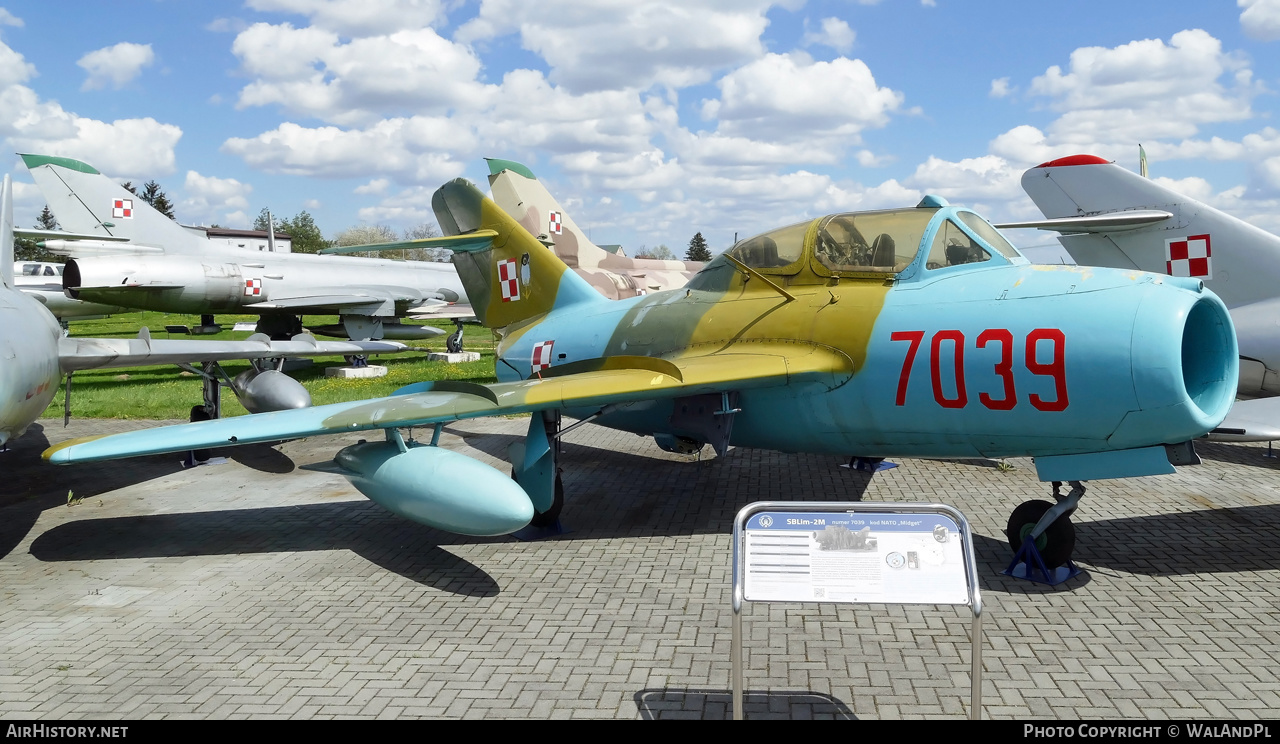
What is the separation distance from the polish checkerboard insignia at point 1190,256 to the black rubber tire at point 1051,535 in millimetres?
5737

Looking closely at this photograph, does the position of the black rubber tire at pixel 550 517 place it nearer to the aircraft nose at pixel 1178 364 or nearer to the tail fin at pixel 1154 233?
the aircraft nose at pixel 1178 364

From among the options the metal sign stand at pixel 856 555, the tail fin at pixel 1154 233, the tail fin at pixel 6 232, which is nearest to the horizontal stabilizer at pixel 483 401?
the metal sign stand at pixel 856 555

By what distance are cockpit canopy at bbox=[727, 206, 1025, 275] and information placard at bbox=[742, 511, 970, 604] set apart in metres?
3.49

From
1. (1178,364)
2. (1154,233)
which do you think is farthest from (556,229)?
(1178,364)

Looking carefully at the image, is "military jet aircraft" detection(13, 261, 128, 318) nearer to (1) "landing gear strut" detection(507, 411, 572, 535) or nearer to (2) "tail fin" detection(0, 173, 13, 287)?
(2) "tail fin" detection(0, 173, 13, 287)

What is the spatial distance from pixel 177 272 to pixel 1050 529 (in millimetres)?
21618

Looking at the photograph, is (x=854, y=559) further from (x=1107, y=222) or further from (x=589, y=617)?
(x=1107, y=222)

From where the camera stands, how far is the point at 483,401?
21.4 feet

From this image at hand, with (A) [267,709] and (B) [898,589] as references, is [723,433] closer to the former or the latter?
(B) [898,589]

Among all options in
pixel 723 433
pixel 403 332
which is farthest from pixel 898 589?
pixel 403 332

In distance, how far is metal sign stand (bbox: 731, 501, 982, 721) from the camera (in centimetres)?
338

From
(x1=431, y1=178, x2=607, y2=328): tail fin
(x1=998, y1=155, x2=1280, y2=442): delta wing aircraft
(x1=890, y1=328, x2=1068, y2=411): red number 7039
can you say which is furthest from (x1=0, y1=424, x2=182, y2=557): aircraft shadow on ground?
(x1=998, y1=155, x2=1280, y2=442): delta wing aircraft

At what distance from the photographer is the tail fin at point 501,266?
980 cm

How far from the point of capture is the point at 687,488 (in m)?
9.35
